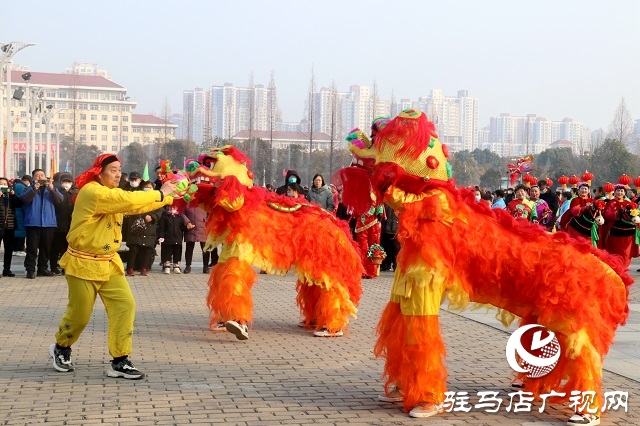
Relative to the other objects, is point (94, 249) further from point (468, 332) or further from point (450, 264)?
point (468, 332)

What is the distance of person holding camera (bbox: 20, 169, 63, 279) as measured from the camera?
48.6ft

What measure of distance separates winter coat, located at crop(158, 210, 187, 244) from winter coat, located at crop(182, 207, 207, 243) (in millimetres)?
152

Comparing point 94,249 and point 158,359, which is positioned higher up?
point 94,249

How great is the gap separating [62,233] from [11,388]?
911cm

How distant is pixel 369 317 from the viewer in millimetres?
11039

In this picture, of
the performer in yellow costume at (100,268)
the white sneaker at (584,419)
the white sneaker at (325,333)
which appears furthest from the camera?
the white sneaker at (325,333)

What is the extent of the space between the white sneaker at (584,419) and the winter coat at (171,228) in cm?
1096

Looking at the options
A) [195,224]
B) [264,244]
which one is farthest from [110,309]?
[195,224]

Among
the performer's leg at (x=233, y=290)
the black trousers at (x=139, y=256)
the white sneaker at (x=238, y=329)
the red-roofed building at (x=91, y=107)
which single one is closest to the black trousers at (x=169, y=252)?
the black trousers at (x=139, y=256)

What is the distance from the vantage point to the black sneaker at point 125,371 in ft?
23.5

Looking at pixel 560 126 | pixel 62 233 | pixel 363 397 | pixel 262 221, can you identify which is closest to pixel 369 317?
pixel 262 221

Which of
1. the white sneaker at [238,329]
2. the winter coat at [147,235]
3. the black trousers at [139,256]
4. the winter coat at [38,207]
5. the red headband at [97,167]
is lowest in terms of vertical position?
the black trousers at [139,256]

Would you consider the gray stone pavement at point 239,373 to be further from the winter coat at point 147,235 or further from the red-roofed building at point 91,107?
the red-roofed building at point 91,107

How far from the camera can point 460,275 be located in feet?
20.4
